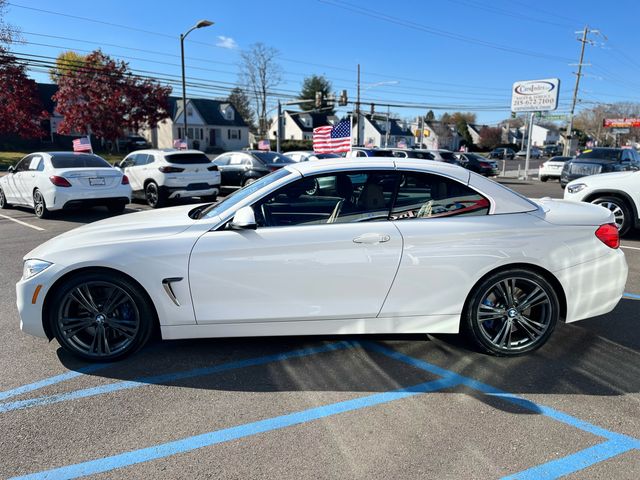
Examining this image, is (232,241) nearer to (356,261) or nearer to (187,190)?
(356,261)

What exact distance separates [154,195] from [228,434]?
10.7 metres

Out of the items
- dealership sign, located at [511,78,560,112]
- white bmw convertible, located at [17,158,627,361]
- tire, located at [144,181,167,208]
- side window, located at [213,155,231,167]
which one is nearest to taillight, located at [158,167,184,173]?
tire, located at [144,181,167,208]

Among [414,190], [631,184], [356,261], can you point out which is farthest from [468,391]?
[631,184]

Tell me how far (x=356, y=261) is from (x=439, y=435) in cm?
128

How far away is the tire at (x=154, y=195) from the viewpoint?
40.3 feet

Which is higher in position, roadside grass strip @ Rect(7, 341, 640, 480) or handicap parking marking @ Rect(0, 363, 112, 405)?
roadside grass strip @ Rect(7, 341, 640, 480)

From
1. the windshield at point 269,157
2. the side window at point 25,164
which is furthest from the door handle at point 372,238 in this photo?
the windshield at point 269,157

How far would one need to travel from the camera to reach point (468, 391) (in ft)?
10.6

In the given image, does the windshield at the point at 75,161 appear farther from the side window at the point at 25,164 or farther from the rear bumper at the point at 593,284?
the rear bumper at the point at 593,284

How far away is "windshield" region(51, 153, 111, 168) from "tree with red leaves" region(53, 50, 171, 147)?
1110 inches

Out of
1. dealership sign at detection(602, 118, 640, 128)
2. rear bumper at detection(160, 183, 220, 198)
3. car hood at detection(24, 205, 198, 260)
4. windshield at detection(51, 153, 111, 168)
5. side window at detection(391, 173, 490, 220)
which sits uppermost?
dealership sign at detection(602, 118, 640, 128)

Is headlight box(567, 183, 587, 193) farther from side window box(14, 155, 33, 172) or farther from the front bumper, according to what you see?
side window box(14, 155, 33, 172)

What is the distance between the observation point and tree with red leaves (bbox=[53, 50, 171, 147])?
1380 inches

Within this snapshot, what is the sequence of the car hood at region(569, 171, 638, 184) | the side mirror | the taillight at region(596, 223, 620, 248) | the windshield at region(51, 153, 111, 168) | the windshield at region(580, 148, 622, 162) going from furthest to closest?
the windshield at region(580, 148, 622, 162)
the windshield at region(51, 153, 111, 168)
the car hood at region(569, 171, 638, 184)
the taillight at region(596, 223, 620, 248)
the side mirror
